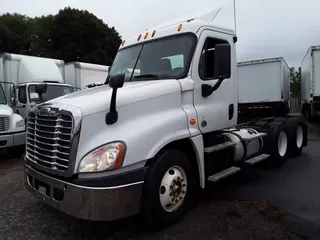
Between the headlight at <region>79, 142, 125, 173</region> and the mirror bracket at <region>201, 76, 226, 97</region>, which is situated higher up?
the mirror bracket at <region>201, 76, 226, 97</region>

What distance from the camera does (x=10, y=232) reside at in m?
3.71

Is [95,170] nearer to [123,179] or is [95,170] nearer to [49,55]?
[123,179]

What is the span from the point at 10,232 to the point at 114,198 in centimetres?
162

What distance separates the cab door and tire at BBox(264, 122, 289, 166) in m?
1.97

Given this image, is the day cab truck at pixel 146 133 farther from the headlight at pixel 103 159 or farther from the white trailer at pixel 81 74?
the white trailer at pixel 81 74

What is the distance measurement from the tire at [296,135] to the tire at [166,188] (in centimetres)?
440

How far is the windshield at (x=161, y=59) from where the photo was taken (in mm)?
4164

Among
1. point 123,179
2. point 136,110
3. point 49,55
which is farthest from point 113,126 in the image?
point 49,55

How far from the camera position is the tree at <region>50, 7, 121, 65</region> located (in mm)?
34219

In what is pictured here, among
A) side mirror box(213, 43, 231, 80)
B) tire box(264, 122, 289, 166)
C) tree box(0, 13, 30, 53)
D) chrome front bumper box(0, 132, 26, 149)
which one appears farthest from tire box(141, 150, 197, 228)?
tree box(0, 13, 30, 53)

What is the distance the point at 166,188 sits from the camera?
3.60 meters

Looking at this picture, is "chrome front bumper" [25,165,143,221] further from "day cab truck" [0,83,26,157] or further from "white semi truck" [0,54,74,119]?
"white semi truck" [0,54,74,119]

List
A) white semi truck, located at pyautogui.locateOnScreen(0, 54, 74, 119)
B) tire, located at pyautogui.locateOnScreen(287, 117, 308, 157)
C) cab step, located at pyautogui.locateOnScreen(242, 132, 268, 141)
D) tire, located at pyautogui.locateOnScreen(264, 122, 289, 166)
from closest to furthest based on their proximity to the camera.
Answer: cab step, located at pyautogui.locateOnScreen(242, 132, 268, 141) → tire, located at pyautogui.locateOnScreen(264, 122, 289, 166) → tire, located at pyautogui.locateOnScreen(287, 117, 308, 157) → white semi truck, located at pyautogui.locateOnScreen(0, 54, 74, 119)

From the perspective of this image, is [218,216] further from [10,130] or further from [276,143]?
[10,130]
